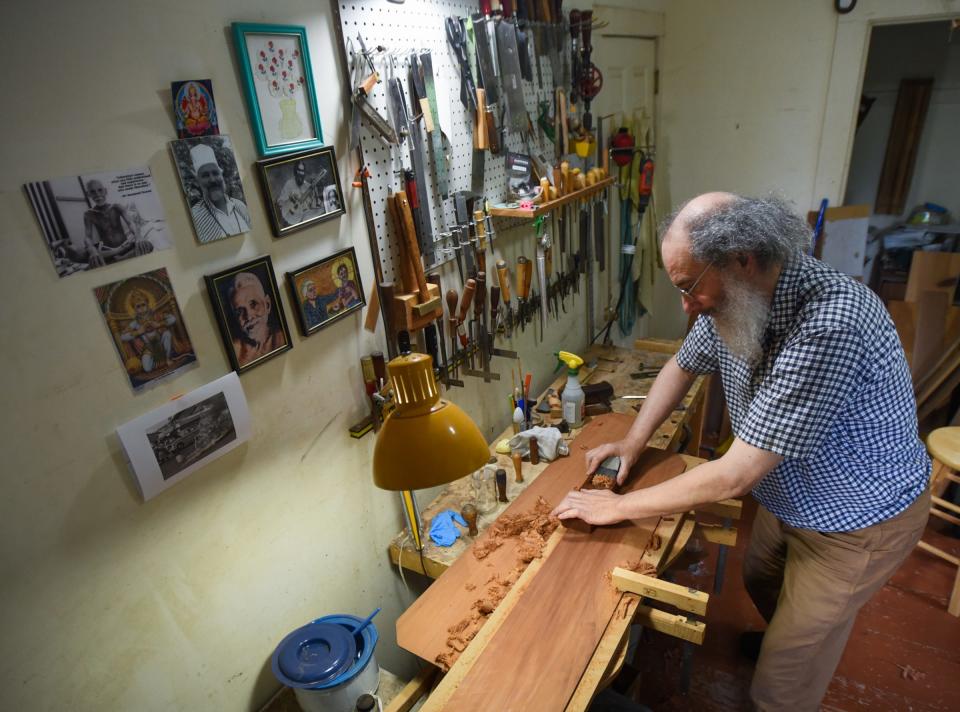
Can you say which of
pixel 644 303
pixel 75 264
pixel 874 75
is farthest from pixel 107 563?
pixel 874 75

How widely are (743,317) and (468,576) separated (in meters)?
1.08

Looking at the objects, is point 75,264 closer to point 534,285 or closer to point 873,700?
point 534,285

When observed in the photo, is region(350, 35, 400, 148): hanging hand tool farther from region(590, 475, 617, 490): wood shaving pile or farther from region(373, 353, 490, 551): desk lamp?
region(590, 475, 617, 490): wood shaving pile

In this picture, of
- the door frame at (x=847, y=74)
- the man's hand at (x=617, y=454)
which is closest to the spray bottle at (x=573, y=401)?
the man's hand at (x=617, y=454)

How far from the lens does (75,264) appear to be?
100cm

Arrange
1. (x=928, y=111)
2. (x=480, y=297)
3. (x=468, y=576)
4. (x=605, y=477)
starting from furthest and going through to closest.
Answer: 1. (x=928, y=111)
2. (x=480, y=297)
3. (x=605, y=477)
4. (x=468, y=576)

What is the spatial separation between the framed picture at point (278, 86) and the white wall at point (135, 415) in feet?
0.11

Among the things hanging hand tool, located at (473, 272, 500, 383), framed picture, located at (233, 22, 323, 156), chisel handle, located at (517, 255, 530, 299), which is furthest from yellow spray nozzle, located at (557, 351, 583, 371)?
framed picture, located at (233, 22, 323, 156)

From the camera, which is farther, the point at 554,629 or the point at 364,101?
the point at 364,101

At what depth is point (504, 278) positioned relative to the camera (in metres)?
2.31

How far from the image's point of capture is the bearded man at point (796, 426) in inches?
54.0

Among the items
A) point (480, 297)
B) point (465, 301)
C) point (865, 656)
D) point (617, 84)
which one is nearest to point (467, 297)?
point (465, 301)

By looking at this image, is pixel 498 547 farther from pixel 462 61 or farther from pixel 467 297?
pixel 462 61

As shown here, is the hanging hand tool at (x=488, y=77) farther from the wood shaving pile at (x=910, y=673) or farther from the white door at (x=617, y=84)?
the wood shaving pile at (x=910, y=673)
